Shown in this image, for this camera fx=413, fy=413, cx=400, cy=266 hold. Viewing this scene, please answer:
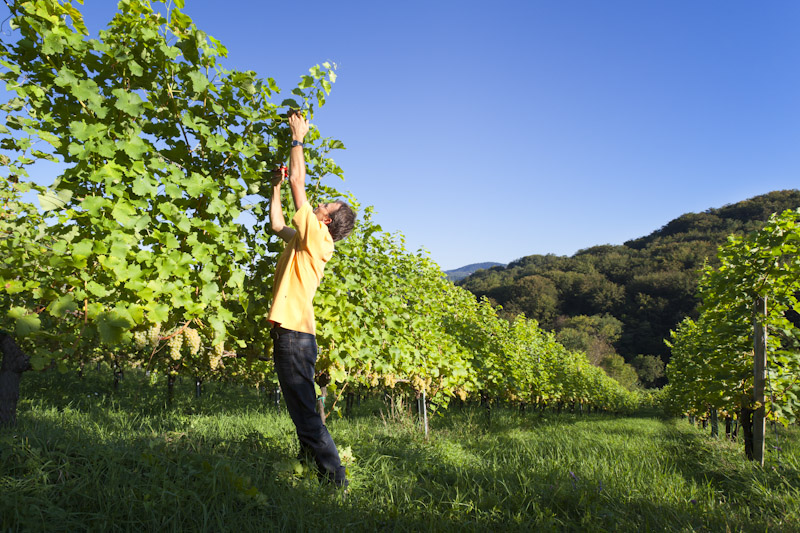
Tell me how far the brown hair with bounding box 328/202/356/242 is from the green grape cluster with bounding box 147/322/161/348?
1.33 metres

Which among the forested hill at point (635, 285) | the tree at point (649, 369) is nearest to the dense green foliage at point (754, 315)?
the tree at point (649, 369)

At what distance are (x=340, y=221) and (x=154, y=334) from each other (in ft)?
4.79

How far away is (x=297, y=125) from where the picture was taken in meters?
3.00

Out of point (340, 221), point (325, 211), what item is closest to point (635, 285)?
point (340, 221)

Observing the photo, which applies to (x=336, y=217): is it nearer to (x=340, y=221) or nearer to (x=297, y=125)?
(x=340, y=221)

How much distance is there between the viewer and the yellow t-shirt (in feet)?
8.85

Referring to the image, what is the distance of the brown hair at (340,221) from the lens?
10.4 ft

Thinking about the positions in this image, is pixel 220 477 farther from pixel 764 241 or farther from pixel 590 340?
pixel 590 340

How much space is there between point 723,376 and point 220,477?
6975 millimetres

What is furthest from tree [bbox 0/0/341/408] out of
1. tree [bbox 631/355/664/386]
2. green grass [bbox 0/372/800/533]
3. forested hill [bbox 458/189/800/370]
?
tree [bbox 631/355/664/386]

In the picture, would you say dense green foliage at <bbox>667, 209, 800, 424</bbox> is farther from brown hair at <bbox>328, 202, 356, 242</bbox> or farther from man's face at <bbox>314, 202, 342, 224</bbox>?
man's face at <bbox>314, 202, 342, 224</bbox>

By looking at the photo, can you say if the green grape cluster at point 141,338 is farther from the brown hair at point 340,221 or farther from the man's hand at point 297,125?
the man's hand at point 297,125

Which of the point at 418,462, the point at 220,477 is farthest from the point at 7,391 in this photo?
the point at 418,462

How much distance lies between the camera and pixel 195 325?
10.0ft
